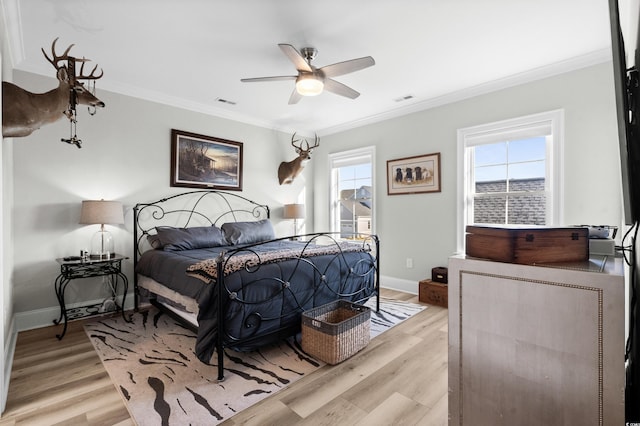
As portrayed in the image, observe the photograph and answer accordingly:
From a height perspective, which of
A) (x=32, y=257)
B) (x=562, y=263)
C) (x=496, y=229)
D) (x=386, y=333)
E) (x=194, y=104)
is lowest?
(x=386, y=333)

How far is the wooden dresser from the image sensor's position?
0.80 meters

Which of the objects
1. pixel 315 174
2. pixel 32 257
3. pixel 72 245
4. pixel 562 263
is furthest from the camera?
pixel 315 174

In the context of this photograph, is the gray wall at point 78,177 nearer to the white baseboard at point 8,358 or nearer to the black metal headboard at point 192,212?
the black metal headboard at point 192,212

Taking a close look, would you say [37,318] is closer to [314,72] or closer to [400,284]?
[314,72]

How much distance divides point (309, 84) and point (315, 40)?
1.19 ft

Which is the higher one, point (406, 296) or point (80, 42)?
point (80, 42)

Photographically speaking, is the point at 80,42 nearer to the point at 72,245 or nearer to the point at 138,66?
the point at 138,66

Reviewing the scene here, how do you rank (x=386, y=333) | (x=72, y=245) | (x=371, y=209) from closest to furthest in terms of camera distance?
(x=386, y=333)
(x=72, y=245)
(x=371, y=209)

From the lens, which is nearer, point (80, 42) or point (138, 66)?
point (80, 42)

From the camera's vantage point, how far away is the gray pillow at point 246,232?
4095 mm

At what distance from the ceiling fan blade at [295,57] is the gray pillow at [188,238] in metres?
2.30

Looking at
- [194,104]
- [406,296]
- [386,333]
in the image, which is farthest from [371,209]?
[194,104]

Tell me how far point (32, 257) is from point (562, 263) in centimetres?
423

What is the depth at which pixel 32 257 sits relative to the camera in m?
3.08
